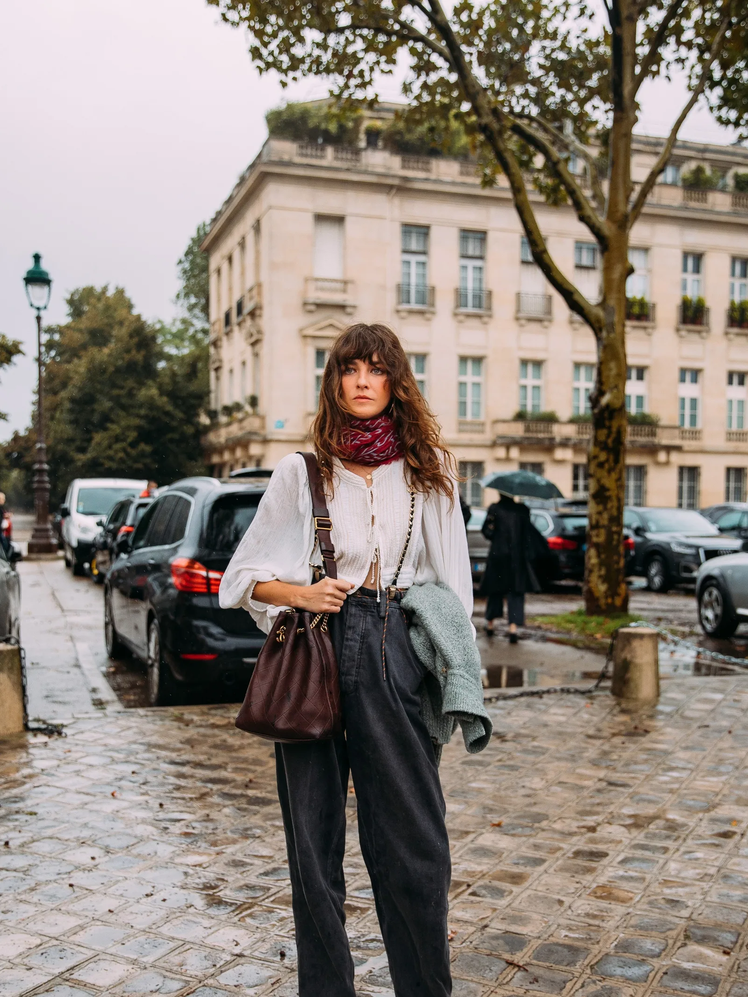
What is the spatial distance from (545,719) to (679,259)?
3776 cm

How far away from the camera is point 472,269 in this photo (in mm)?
39875

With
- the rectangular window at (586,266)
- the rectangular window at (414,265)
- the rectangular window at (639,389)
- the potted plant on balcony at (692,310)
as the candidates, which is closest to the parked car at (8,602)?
the rectangular window at (414,265)

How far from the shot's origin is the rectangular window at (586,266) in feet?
135

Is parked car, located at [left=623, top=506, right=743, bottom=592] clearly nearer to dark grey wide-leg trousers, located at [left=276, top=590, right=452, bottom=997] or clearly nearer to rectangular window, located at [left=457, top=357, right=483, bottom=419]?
dark grey wide-leg trousers, located at [left=276, top=590, right=452, bottom=997]

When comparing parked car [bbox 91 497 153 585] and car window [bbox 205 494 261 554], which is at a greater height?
car window [bbox 205 494 261 554]

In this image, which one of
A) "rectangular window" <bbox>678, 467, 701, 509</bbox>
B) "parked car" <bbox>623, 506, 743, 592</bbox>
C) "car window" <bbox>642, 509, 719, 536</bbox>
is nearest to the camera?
"parked car" <bbox>623, 506, 743, 592</bbox>

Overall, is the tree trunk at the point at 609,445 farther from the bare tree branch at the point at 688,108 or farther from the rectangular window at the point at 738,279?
the rectangular window at the point at 738,279

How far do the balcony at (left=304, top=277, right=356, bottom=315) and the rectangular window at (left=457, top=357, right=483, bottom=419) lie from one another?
482cm

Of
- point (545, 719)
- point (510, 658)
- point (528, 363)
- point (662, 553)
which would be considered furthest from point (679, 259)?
point (545, 719)

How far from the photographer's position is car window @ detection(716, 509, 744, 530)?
75.5 feet

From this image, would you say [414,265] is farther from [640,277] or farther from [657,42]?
[657,42]

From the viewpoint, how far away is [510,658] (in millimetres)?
11227

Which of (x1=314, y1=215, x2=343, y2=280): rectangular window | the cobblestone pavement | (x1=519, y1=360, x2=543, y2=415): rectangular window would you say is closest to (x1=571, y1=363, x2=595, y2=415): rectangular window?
(x1=519, y1=360, x2=543, y2=415): rectangular window

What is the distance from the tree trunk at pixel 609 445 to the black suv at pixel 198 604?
19.5 ft
